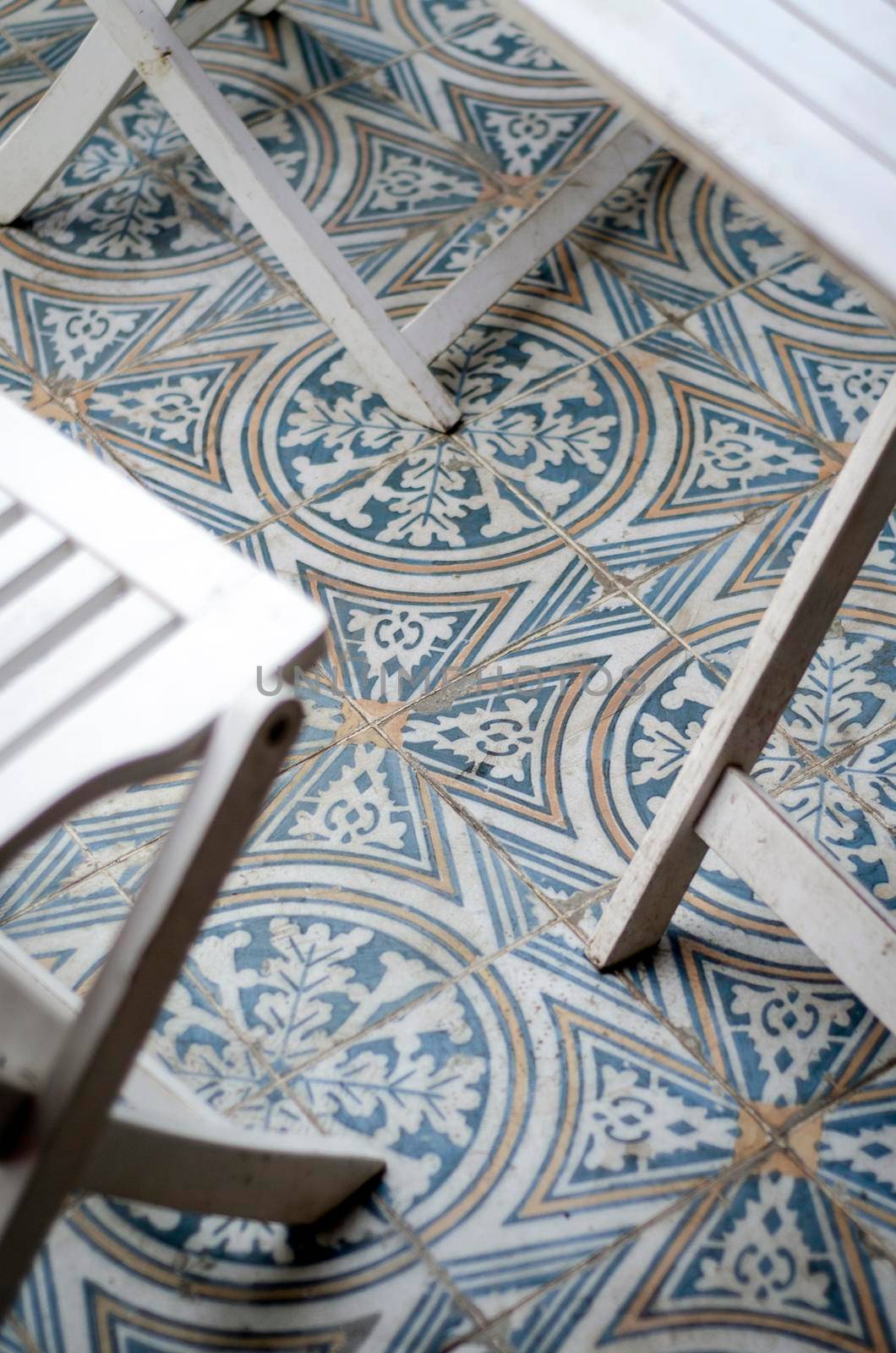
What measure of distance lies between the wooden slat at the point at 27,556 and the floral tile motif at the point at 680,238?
3.43 feet

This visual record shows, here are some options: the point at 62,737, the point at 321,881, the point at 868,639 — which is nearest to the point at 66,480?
the point at 62,737

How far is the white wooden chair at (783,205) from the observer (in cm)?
72

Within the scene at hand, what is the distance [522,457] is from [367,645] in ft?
0.96

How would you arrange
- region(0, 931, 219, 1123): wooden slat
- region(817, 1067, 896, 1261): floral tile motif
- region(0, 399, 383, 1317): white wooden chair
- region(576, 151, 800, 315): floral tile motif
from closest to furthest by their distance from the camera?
1. region(0, 399, 383, 1317): white wooden chair
2. region(0, 931, 219, 1123): wooden slat
3. region(817, 1067, 896, 1261): floral tile motif
4. region(576, 151, 800, 315): floral tile motif

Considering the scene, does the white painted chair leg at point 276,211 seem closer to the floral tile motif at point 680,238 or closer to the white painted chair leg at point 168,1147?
the floral tile motif at point 680,238

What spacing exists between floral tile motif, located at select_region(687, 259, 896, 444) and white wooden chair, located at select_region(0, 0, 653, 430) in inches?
8.4

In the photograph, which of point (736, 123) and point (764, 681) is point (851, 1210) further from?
point (736, 123)

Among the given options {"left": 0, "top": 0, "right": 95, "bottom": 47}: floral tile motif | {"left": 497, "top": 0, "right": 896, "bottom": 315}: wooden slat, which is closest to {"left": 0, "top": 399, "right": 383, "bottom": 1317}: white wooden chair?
{"left": 497, "top": 0, "right": 896, "bottom": 315}: wooden slat

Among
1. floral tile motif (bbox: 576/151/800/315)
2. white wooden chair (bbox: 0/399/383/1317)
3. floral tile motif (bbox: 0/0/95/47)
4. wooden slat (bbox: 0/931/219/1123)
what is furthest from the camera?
floral tile motif (bbox: 0/0/95/47)

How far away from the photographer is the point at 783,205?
0.71m

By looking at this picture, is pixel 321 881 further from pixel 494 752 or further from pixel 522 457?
pixel 522 457

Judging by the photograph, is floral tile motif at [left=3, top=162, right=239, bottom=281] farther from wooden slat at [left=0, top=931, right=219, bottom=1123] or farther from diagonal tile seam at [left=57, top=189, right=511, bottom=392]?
wooden slat at [left=0, top=931, right=219, bottom=1123]

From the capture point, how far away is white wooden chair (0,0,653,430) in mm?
1399

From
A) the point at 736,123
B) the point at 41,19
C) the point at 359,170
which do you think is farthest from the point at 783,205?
the point at 41,19
